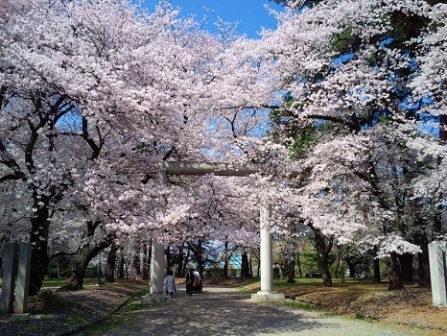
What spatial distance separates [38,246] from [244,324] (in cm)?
627

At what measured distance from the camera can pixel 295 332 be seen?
9.51 metres

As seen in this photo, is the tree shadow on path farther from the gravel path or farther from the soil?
the soil

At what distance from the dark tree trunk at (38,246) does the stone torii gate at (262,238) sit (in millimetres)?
3755

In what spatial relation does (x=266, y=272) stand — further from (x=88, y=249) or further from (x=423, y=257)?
(x=423, y=257)

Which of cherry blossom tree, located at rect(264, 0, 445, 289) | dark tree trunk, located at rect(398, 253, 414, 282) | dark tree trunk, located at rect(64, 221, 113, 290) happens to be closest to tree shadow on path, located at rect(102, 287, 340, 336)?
dark tree trunk, located at rect(64, 221, 113, 290)

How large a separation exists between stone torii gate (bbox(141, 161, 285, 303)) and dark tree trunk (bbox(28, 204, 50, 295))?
3.75 meters

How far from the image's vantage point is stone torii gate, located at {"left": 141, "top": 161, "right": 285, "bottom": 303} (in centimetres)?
1598

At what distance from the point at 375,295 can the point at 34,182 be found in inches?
463

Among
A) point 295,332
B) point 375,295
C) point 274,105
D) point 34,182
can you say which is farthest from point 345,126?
point 34,182

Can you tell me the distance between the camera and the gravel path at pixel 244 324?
31.4 feet

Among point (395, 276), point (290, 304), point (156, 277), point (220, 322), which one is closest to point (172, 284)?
point (156, 277)

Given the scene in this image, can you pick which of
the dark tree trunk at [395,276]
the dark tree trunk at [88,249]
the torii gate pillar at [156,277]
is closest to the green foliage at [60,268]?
the dark tree trunk at [88,249]

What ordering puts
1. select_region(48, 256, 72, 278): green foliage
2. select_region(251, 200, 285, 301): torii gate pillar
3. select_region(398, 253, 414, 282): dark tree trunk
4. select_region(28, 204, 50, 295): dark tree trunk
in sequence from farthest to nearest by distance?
select_region(48, 256, 72, 278): green foliage
select_region(398, 253, 414, 282): dark tree trunk
select_region(251, 200, 285, 301): torii gate pillar
select_region(28, 204, 50, 295): dark tree trunk

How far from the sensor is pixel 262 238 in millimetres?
18094
